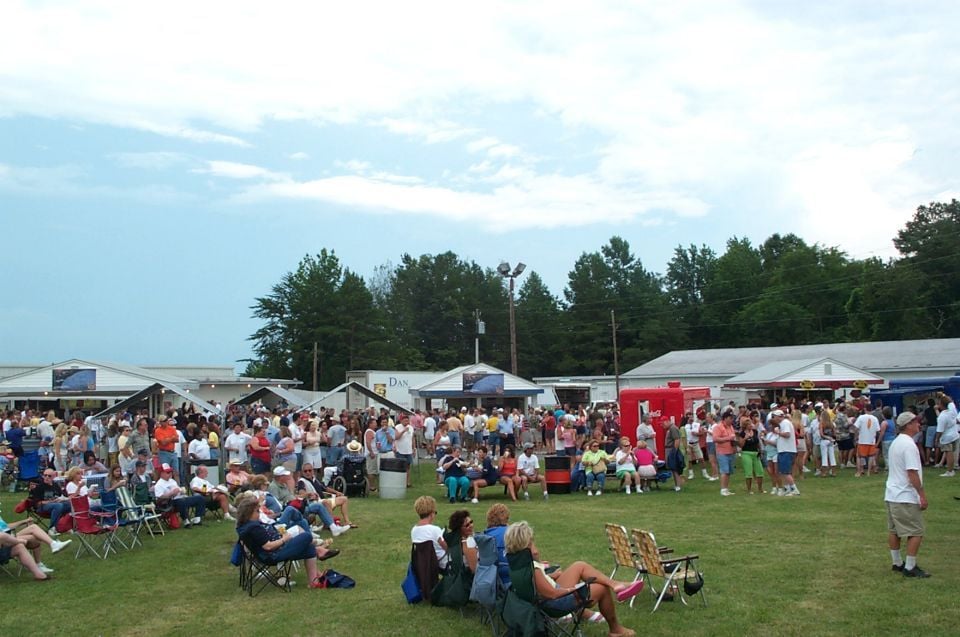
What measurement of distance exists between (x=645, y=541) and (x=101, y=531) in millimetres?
7050

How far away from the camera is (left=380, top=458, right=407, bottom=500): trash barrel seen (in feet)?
54.3

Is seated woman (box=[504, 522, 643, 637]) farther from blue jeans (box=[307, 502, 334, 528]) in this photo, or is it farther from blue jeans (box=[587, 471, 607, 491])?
blue jeans (box=[587, 471, 607, 491])

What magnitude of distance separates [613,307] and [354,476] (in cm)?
6496

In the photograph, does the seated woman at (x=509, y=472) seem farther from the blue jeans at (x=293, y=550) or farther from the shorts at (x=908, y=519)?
the shorts at (x=908, y=519)

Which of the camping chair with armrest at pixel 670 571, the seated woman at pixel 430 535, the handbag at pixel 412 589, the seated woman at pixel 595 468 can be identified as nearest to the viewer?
the camping chair with armrest at pixel 670 571

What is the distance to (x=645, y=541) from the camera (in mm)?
7859

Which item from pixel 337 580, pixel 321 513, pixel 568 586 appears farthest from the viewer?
pixel 321 513

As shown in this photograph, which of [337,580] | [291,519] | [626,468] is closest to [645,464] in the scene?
[626,468]

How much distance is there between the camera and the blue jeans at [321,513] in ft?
39.9

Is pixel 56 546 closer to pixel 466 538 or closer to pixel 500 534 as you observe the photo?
pixel 466 538

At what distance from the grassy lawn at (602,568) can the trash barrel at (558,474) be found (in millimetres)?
2801

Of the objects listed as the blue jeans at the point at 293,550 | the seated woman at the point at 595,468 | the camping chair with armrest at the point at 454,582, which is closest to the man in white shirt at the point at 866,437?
the seated woman at the point at 595,468

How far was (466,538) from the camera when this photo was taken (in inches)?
316

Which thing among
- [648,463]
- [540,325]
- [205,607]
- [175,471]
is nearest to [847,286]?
[540,325]
